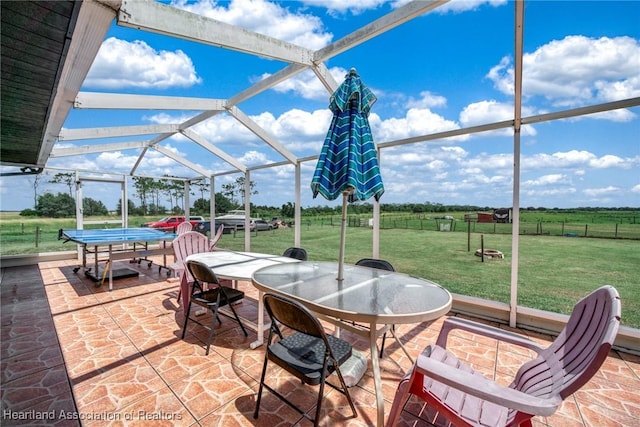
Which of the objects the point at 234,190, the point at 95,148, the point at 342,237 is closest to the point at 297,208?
the point at 342,237

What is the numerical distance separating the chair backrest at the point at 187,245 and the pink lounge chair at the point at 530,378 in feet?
13.2

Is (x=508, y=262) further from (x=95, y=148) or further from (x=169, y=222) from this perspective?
(x=169, y=222)

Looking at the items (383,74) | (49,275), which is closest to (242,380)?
(383,74)

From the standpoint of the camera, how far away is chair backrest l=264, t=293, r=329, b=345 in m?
1.56

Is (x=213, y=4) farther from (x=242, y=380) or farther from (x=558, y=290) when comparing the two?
(x=558, y=290)

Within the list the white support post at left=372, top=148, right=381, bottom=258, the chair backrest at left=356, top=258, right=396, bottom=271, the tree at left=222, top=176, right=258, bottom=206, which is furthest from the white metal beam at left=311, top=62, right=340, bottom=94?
the tree at left=222, top=176, right=258, bottom=206

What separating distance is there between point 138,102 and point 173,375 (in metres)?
3.76

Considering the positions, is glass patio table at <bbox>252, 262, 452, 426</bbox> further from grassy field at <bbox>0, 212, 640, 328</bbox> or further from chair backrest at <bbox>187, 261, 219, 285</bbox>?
grassy field at <bbox>0, 212, 640, 328</bbox>

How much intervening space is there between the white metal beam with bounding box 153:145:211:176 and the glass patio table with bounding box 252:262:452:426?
659 cm

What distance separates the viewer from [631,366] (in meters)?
2.63

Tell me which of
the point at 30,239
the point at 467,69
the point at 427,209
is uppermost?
the point at 467,69

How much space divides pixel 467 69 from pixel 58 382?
238 inches

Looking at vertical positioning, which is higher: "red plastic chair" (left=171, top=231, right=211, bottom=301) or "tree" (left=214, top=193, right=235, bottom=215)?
"tree" (left=214, top=193, right=235, bottom=215)

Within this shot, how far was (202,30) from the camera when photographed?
2.62 metres
